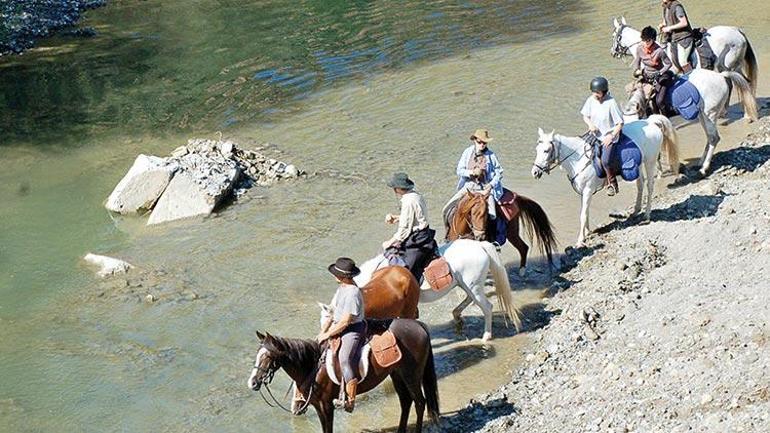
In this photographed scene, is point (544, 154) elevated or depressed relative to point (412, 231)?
elevated

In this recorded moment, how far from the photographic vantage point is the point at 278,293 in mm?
13680

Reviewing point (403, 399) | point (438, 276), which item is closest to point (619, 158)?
point (438, 276)

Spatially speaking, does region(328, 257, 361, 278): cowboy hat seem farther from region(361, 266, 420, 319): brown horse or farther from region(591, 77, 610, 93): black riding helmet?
region(591, 77, 610, 93): black riding helmet

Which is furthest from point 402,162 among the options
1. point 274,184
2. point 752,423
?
point 752,423

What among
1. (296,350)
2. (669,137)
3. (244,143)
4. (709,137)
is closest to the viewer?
(296,350)

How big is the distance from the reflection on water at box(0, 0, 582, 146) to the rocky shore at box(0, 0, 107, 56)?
2.60 feet

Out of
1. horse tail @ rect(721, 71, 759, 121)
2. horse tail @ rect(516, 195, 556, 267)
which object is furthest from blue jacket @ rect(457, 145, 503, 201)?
horse tail @ rect(721, 71, 759, 121)

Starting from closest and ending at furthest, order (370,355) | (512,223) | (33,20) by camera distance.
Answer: (370,355), (512,223), (33,20)

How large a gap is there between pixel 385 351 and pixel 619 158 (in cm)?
610

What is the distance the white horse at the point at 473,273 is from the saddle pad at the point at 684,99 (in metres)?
6.05

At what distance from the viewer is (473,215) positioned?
12.3 m

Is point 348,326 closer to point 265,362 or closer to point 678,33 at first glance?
point 265,362

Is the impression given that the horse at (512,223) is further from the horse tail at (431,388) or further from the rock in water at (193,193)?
the rock in water at (193,193)

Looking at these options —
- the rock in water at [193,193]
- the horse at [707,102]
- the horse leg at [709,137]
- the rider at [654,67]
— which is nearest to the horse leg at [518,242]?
the horse at [707,102]
